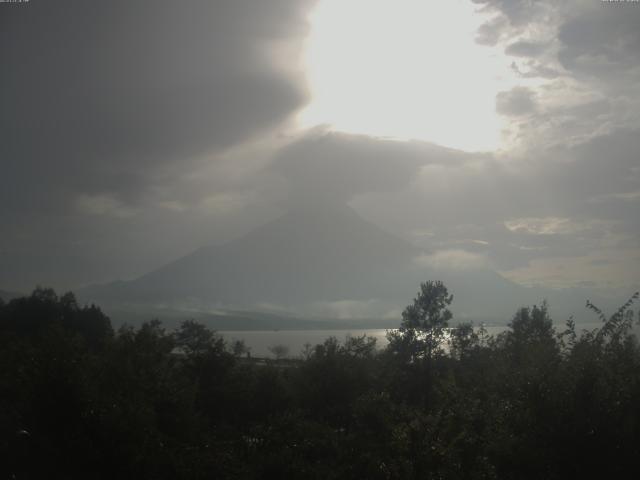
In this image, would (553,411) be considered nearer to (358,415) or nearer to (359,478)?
(359,478)

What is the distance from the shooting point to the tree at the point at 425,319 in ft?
150

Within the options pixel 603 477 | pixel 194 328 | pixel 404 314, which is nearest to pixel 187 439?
pixel 603 477

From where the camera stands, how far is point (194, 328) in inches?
2589

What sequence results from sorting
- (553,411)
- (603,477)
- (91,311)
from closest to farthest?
(603,477) < (553,411) < (91,311)

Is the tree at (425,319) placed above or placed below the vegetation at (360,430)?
above

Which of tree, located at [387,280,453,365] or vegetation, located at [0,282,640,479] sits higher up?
tree, located at [387,280,453,365]

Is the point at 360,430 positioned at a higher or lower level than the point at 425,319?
lower

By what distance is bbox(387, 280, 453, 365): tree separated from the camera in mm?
45794

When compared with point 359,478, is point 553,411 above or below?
above

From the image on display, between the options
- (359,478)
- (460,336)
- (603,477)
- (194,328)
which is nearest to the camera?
(603,477)

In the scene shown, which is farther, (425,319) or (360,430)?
(425,319)

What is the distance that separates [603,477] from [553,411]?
2.06 metres

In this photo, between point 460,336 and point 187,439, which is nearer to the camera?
point 187,439

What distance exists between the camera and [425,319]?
156ft
